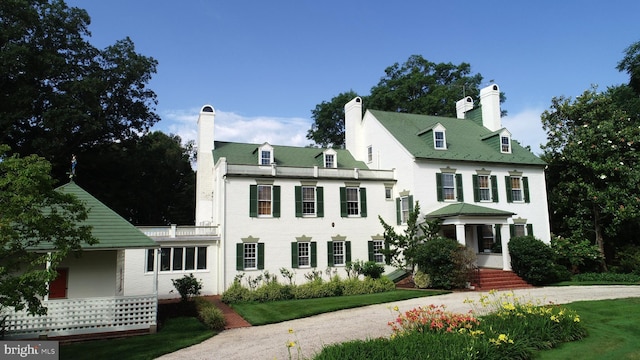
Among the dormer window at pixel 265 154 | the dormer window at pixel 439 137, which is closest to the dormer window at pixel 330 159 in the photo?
the dormer window at pixel 265 154

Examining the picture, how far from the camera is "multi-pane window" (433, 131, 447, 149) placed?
2546 centimetres

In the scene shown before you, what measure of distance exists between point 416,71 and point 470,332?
38.3 meters

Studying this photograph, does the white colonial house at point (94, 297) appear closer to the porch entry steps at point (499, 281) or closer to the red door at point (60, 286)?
the red door at point (60, 286)

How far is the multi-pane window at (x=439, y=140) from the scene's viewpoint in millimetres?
25456

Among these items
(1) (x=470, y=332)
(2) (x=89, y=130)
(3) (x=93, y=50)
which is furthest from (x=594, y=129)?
(3) (x=93, y=50)

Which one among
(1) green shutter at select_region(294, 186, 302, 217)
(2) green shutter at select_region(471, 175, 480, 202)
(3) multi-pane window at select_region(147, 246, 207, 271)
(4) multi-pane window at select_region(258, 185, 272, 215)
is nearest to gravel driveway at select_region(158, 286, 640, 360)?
(1) green shutter at select_region(294, 186, 302, 217)

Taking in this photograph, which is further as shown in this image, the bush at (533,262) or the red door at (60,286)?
the bush at (533,262)

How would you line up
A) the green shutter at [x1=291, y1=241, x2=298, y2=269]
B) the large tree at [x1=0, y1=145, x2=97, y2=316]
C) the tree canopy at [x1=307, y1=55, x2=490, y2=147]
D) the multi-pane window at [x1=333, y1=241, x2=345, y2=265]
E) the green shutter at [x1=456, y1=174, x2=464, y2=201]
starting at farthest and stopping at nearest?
the tree canopy at [x1=307, y1=55, x2=490, y2=147]
the green shutter at [x1=456, y1=174, x2=464, y2=201]
the multi-pane window at [x1=333, y1=241, x2=345, y2=265]
the green shutter at [x1=291, y1=241, x2=298, y2=269]
the large tree at [x1=0, y1=145, x2=97, y2=316]

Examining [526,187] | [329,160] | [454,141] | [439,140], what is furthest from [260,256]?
[526,187]

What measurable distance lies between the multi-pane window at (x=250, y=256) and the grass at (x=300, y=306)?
11.4ft

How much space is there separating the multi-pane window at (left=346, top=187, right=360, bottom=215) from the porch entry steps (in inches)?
302

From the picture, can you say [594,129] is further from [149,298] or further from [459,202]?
[149,298]

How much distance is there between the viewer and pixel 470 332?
8.63 m

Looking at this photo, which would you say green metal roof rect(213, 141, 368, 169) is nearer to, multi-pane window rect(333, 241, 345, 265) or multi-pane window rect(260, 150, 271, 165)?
multi-pane window rect(260, 150, 271, 165)
